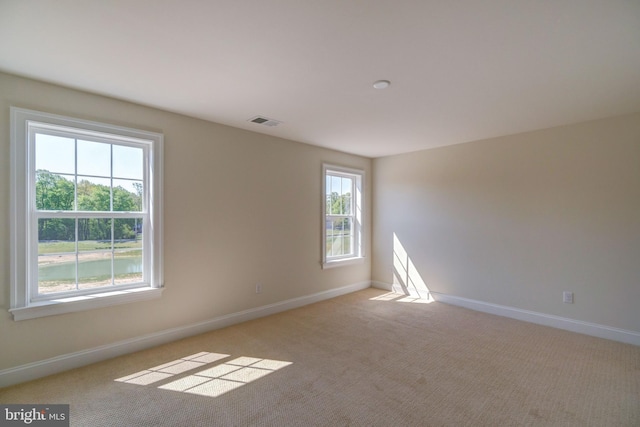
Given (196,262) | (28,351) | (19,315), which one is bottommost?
(28,351)

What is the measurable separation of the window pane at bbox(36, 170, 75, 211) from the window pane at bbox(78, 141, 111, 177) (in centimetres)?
15

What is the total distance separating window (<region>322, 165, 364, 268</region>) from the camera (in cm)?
489

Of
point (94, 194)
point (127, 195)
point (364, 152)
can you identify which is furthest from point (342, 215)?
point (94, 194)

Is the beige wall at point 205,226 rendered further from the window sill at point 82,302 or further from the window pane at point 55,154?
the window pane at point 55,154

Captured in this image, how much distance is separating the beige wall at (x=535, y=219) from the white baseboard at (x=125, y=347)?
2.45 meters

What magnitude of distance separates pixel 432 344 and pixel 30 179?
13.2 ft

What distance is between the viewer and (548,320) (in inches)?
142

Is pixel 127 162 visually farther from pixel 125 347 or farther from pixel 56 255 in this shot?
pixel 125 347

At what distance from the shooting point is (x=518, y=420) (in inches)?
75.7

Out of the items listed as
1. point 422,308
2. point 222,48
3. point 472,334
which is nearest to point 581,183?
point 472,334

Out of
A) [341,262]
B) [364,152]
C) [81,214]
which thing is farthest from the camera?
[364,152]

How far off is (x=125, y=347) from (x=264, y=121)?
9.06 feet

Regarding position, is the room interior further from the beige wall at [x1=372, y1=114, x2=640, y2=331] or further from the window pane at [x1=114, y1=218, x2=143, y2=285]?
the window pane at [x1=114, y1=218, x2=143, y2=285]

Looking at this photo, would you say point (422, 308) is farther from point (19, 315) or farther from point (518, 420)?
point (19, 315)
